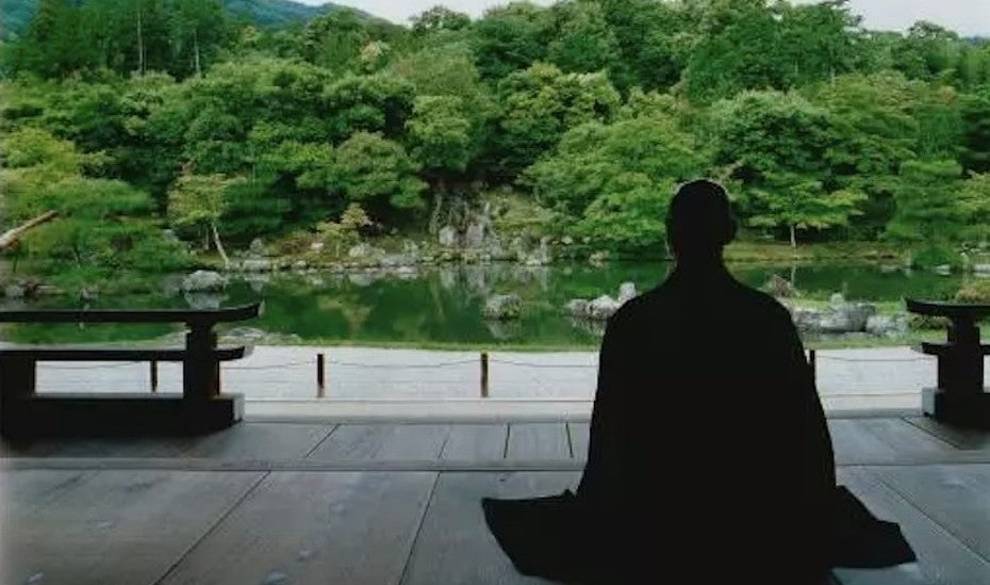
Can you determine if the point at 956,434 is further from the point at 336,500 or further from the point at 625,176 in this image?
the point at 625,176

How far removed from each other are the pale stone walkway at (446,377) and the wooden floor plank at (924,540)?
11.0 feet

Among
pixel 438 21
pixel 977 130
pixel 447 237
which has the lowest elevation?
pixel 447 237

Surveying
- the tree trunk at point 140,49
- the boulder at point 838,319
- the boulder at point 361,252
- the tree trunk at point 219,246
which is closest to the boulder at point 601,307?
the boulder at point 838,319

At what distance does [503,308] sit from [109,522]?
1136 cm

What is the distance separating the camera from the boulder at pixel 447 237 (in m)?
20.4

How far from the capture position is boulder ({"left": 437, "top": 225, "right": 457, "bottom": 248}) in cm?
2039

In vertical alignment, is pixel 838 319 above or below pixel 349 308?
above

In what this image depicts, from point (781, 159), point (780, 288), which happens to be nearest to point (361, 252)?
point (781, 159)

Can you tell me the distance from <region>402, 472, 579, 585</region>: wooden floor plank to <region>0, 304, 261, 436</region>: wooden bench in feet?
3.53

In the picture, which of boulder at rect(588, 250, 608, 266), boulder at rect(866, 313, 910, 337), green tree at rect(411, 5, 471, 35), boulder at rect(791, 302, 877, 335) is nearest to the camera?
boulder at rect(866, 313, 910, 337)

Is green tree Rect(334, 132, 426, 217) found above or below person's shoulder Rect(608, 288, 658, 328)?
above

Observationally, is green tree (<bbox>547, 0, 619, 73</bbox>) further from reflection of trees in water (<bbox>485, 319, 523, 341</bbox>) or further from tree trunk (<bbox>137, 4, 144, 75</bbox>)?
reflection of trees in water (<bbox>485, 319, 523, 341</bbox>)

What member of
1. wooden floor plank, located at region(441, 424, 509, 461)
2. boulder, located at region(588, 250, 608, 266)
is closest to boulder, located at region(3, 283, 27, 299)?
boulder, located at region(588, 250, 608, 266)

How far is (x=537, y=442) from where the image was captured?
10.1ft
